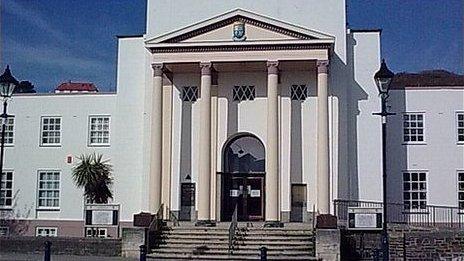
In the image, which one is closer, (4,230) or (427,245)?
(427,245)

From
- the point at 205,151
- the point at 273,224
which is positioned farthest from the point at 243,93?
the point at 273,224

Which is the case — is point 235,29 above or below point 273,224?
above

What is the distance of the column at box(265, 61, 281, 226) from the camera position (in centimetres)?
2858

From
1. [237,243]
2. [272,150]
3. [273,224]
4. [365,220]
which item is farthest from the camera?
[272,150]

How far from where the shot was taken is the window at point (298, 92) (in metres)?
31.7

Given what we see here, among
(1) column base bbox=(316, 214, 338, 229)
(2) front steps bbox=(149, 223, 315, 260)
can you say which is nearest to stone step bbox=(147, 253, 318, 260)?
(2) front steps bbox=(149, 223, 315, 260)

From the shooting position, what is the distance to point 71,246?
26.7 m

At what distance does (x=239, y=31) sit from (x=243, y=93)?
3059 millimetres

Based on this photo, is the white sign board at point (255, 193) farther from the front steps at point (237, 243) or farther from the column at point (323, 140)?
the column at point (323, 140)

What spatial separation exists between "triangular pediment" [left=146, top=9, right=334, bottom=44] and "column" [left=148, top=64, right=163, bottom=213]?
5.36 feet

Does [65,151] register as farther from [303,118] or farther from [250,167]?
[303,118]

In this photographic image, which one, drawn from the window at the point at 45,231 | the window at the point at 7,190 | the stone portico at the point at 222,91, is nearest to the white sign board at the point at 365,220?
the stone portico at the point at 222,91

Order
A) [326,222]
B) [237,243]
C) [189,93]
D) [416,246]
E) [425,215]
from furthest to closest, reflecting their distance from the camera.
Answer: [189,93] < [425,215] < [237,243] < [326,222] < [416,246]

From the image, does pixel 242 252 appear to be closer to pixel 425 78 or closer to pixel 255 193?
pixel 255 193
